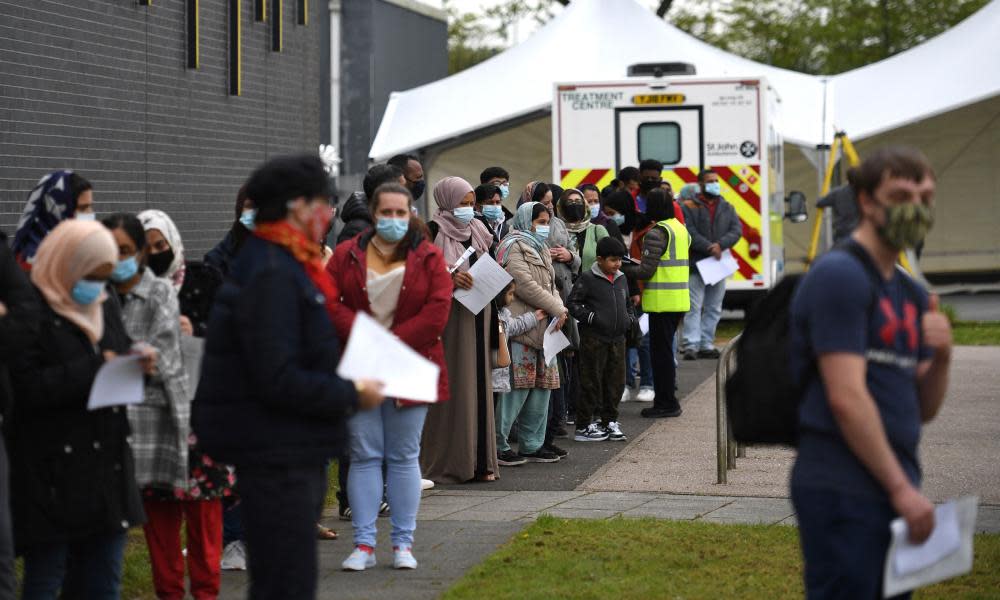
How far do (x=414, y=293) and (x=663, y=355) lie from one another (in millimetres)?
5681

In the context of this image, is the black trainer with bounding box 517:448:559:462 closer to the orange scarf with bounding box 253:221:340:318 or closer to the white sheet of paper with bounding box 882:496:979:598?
the orange scarf with bounding box 253:221:340:318

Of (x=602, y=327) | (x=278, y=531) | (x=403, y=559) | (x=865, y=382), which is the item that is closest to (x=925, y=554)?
(x=865, y=382)

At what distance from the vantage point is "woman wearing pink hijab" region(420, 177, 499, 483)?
969 cm

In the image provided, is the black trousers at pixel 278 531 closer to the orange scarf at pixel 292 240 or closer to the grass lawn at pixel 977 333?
the orange scarf at pixel 292 240

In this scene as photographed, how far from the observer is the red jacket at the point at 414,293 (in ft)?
24.6

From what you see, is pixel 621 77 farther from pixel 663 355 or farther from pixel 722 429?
pixel 722 429

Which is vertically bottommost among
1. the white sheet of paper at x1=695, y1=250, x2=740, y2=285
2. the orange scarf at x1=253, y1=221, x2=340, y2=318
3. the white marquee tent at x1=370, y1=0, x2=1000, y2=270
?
the white sheet of paper at x1=695, y1=250, x2=740, y2=285

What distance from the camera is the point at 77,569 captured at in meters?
5.43

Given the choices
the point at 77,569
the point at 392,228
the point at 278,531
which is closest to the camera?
the point at 278,531

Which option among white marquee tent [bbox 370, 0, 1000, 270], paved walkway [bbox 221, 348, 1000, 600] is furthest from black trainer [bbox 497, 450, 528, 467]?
white marquee tent [bbox 370, 0, 1000, 270]

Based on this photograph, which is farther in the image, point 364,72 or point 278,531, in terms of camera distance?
point 364,72

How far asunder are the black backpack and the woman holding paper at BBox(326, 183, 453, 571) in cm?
294

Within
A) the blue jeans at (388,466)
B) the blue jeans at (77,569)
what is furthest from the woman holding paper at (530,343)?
the blue jeans at (77,569)

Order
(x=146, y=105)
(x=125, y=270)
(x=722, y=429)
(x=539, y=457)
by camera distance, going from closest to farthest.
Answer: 1. (x=125, y=270)
2. (x=722, y=429)
3. (x=539, y=457)
4. (x=146, y=105)
